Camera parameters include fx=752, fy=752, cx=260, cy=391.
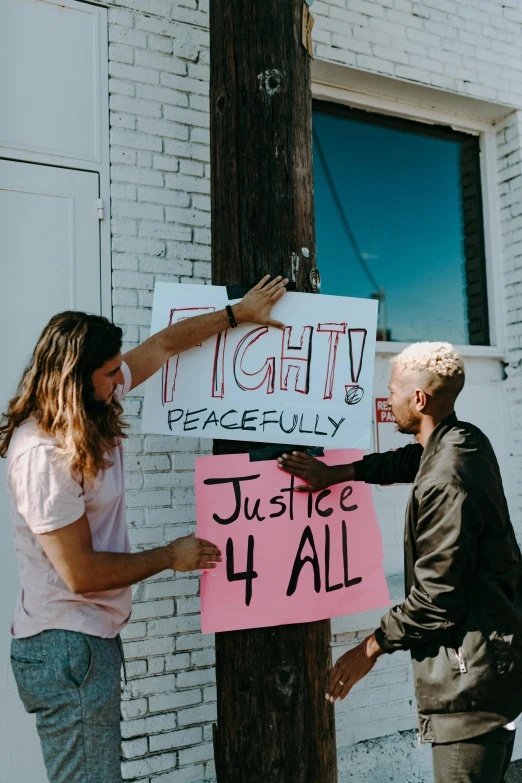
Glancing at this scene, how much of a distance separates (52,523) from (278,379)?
31.7 inches

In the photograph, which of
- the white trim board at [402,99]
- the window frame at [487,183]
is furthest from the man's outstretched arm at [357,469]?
the white trim board at [402,99]

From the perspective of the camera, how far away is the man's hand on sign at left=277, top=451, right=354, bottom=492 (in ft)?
7.34

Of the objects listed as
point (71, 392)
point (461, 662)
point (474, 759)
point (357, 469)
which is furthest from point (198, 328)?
point (474, 759)

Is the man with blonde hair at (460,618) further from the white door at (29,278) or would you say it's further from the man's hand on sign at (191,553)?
the white door at (29,278)

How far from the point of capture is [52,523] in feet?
6.18

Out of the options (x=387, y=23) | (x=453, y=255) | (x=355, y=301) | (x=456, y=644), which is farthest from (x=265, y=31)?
(x=453, y=255)

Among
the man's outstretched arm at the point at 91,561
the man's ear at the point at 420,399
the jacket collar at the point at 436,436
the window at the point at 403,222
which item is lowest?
the man's outstretched arm at the point at 91,561

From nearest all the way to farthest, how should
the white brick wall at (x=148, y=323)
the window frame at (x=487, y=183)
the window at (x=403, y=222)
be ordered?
1. the white brick wall at (x=148, y=323)
2. the window at (x=403, y=222)
3. the window frame at (x=487, y=183)

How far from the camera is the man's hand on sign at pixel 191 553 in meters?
2.11

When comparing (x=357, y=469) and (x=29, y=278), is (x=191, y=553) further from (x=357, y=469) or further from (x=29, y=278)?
(x=29, y=278)

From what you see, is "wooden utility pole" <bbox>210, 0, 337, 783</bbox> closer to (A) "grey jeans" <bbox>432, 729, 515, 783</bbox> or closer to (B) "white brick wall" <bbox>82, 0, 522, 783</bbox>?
(A) "grey jeans" <bbox>432, 729, 515, 783</bbox>

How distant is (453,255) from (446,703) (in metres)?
3.26

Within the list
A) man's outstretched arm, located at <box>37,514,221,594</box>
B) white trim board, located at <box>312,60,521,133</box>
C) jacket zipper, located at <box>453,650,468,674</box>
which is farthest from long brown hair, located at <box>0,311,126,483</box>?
white trim board, located at <box>312,60,521,133</box>

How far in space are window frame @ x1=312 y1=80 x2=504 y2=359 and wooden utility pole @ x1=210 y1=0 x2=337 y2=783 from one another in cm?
229
